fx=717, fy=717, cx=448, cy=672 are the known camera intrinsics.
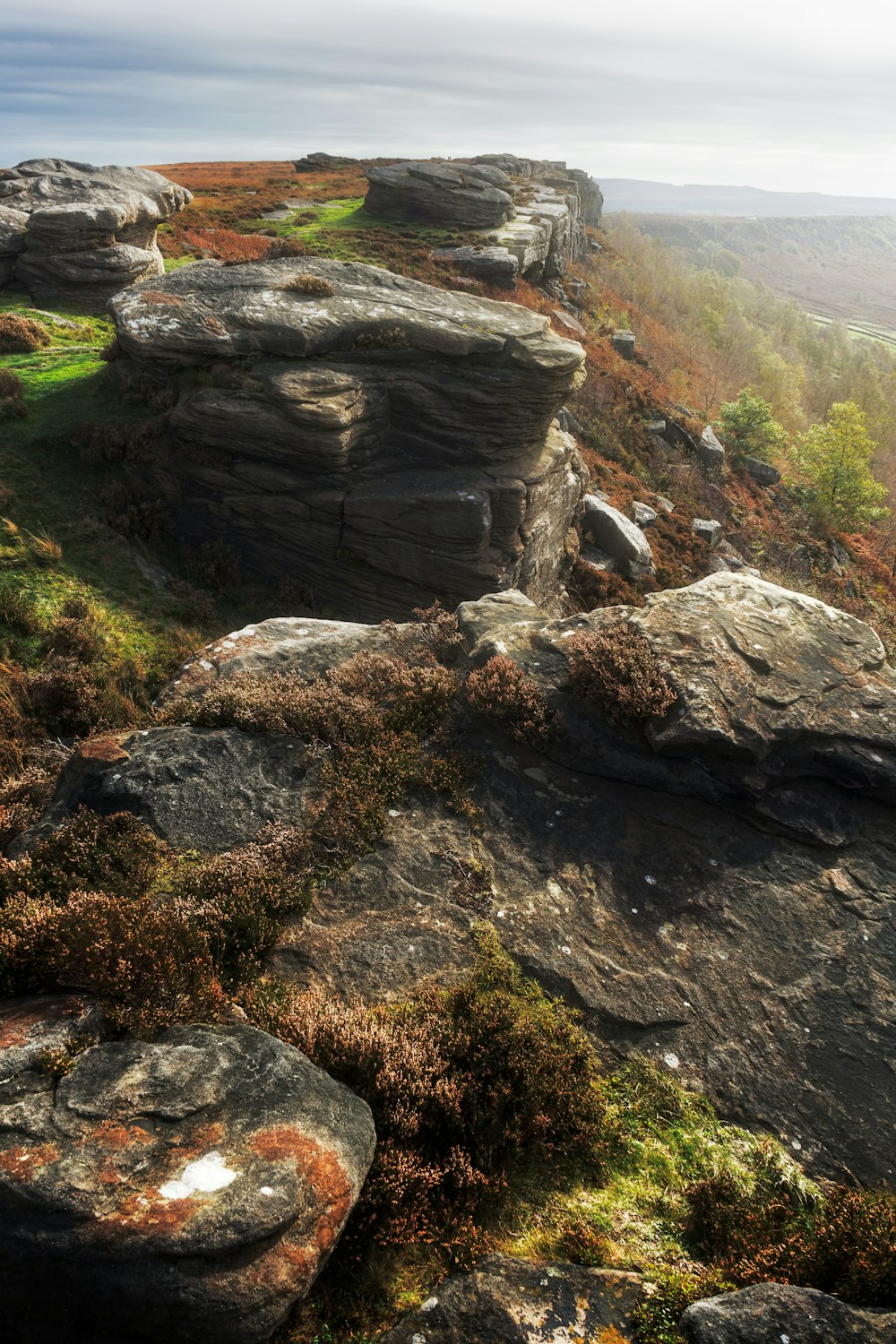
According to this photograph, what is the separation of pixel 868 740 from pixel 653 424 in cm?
3621

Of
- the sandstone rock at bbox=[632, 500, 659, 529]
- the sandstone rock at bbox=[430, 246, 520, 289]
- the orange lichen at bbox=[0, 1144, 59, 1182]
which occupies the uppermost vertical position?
the sandstone rock at bbox=[430, 246, 520, 289]

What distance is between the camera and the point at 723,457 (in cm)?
4422

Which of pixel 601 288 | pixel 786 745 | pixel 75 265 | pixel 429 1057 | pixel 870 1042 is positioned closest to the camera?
pixel 429 1057

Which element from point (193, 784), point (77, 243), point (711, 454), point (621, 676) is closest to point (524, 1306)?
point (193, 784)

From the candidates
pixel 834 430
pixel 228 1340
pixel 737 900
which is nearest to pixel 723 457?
pixel 834 430

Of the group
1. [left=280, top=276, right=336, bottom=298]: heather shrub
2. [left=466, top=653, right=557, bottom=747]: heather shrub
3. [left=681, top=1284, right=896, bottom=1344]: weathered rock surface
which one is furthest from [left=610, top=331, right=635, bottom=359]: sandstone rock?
[left=681, top=1284, right=896, bottom=1344]: weathered rock surface

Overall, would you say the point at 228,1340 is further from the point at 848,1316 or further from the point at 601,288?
the point at 601,288

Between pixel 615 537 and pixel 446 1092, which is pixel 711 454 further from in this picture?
pixel 446 1092

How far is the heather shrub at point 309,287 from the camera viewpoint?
20250 millimetres

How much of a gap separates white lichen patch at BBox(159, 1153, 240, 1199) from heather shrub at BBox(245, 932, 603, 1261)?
1.27 meters

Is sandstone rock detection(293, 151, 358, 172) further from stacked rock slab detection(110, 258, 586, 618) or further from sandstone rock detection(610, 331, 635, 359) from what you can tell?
stacked rock slab detection(110, 258, 586, 618)

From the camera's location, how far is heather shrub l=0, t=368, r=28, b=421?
1992 cm

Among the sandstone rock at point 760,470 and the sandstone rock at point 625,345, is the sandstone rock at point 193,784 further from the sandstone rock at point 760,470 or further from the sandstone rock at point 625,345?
the sandstone rock at point 625,345

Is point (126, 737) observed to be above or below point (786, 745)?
below
